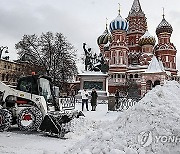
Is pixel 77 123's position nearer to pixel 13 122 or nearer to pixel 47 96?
pixel 47 96

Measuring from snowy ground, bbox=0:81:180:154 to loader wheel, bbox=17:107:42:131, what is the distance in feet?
2.13

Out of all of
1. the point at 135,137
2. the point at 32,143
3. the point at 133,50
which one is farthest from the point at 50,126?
the point at 133,50

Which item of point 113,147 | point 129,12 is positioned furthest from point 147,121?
point 129,12

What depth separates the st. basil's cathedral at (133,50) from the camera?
52.2 meters

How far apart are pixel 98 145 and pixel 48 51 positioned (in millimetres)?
30487

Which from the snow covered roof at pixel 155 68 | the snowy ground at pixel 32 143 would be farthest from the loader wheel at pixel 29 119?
the snow covered roof at pixel 155 68

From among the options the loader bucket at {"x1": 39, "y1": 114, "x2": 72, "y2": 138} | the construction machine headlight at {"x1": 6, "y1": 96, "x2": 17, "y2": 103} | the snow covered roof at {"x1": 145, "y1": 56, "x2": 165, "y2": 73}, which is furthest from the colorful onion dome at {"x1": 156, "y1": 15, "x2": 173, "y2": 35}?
the loader bucket at {"x1": 39, "y1": 114, "x2": 72, "y2": 138}

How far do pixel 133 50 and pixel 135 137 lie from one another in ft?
184

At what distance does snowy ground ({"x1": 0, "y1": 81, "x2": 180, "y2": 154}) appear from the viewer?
17.1 ft

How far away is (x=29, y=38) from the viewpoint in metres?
36.8

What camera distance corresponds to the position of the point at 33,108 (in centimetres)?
868

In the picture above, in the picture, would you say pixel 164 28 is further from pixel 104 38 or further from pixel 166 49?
pixel 104 38

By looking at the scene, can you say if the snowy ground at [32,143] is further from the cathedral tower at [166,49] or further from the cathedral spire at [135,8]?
the cathedral spire at [135,8]

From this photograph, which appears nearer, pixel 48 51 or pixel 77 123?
pixel 77 123
